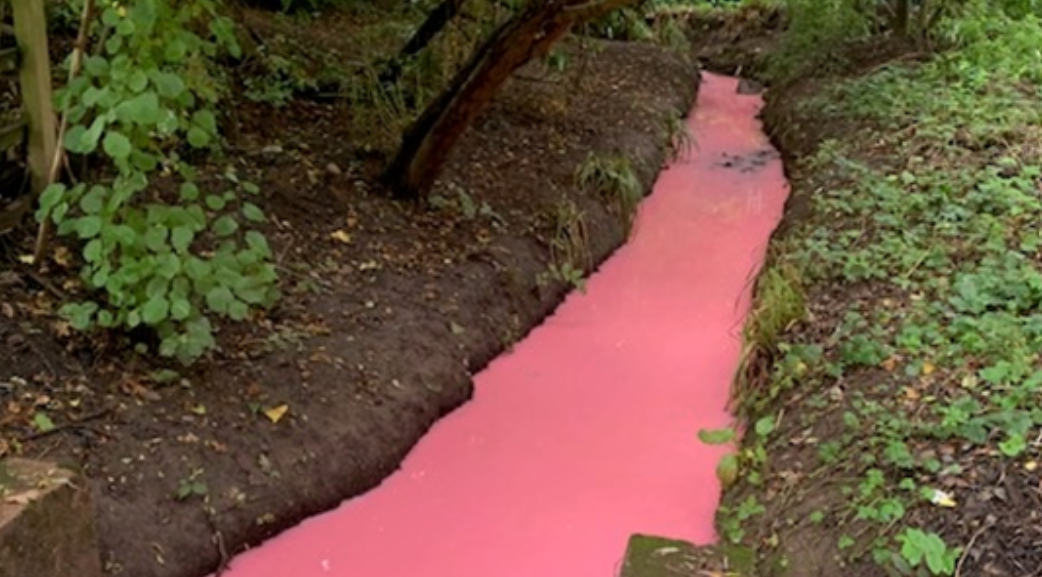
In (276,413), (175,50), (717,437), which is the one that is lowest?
(717,437)

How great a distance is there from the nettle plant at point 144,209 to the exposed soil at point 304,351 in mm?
193

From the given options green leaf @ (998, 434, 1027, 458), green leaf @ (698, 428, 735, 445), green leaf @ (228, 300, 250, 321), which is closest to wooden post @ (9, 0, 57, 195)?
green leaf @ (228, 300, 250, 321)

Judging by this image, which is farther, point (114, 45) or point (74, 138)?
point (74, 138)

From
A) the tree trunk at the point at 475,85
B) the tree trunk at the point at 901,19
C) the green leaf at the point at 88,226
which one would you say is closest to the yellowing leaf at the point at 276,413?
the green leaf at the point at 88,226

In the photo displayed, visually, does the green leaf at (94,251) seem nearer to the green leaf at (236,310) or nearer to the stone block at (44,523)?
the green leaf at (236,310)

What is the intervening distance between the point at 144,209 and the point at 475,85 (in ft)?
6.08

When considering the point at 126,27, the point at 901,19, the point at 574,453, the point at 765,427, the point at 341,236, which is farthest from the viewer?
the point at 901,19

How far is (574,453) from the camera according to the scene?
13.0ft

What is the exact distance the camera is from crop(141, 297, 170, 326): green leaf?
10.5ft

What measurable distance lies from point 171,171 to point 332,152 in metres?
1.06

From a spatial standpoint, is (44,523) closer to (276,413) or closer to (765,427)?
(276,413)

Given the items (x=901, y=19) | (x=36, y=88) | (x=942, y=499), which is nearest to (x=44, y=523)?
(x=36, y=88)

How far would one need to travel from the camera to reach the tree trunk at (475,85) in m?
4.73

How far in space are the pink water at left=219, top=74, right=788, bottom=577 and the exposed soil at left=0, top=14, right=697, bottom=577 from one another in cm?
11
